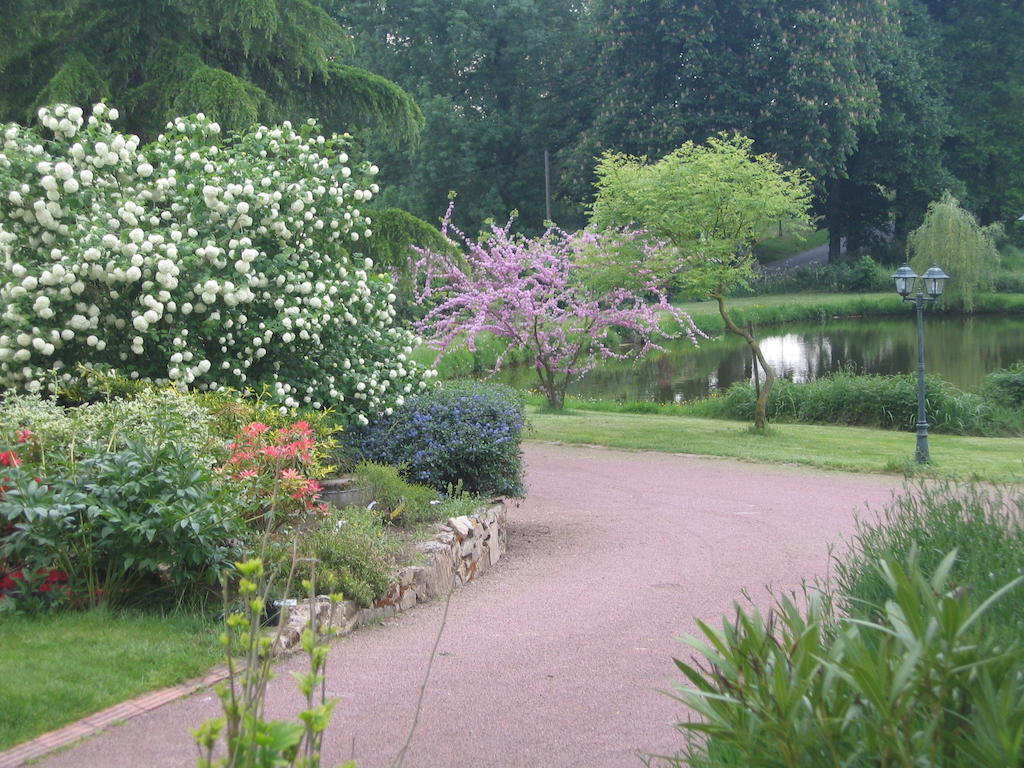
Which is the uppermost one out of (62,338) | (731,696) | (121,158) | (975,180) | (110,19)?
(975,180)

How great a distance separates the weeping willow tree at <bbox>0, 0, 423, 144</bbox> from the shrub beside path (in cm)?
694

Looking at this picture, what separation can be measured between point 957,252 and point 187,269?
33514 millimetres

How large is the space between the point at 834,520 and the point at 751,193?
25.6 ft

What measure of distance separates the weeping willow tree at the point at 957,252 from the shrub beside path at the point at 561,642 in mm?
27528

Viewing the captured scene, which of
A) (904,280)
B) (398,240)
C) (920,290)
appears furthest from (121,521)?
(920,290)

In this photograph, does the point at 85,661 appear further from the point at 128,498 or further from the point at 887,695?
the point at 887,695

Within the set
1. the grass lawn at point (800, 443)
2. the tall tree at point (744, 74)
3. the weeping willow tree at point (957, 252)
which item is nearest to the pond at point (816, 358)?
the weeping willow tree at point (957, 252)

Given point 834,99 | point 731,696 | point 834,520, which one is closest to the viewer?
point 731,696

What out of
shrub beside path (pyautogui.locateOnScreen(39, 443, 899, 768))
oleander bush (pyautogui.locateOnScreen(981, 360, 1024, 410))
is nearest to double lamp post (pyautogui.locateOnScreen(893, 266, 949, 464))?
shrub beside path (pyautogui.locateOnScreen(39, 443, 899, 768))

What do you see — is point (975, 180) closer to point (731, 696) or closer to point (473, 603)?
point (473, 603)

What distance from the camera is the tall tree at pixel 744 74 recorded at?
39.8 meters

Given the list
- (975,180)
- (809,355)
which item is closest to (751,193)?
(809,355)

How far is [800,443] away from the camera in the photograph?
55.9 ft

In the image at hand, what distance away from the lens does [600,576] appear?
837 centimetres
